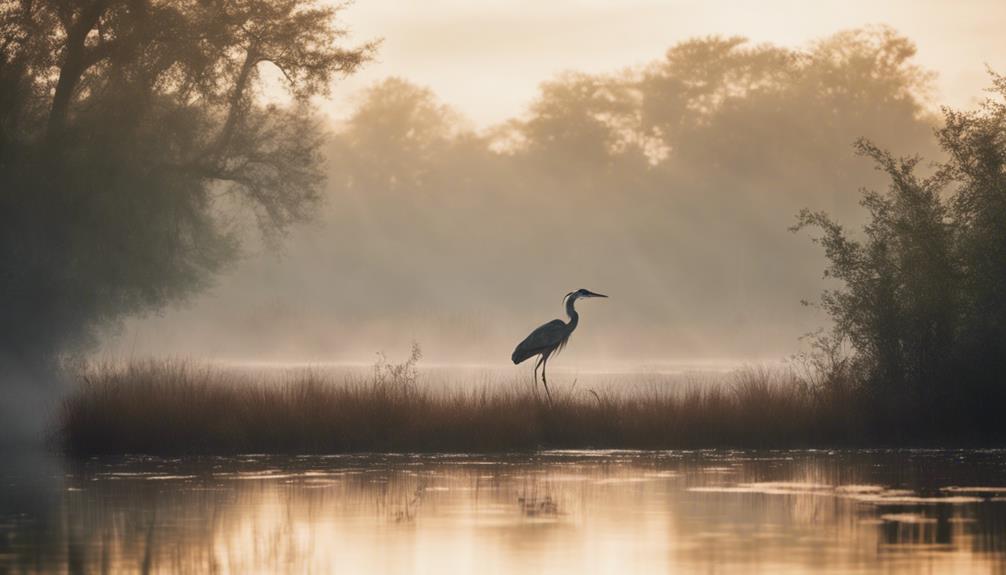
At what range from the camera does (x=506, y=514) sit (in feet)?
47.5

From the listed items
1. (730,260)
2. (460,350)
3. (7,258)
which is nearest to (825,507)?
(7,258)

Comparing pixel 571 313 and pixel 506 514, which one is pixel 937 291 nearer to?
pixel 571 313

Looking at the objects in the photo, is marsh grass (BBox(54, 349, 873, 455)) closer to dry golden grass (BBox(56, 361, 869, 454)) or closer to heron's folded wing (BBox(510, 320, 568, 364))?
dry golden grass (BBox(56, 361, 869, 454))

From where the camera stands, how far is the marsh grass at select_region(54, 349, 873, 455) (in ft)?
67.0

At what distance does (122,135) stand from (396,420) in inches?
367

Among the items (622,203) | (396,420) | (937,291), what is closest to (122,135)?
(396,420)

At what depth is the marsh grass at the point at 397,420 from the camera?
20.4m

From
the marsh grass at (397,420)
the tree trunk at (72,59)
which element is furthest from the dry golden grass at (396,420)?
the tree trunk at (72,59)

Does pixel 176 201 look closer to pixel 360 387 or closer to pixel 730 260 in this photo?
pixel 360 387

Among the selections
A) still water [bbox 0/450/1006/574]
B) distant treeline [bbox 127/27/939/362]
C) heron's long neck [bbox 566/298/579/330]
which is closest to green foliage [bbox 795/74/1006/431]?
still water [bbox 0/450/1006/574]

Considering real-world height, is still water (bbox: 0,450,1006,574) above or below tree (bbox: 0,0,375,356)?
below

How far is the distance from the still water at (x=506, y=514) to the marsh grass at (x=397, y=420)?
2.31 ft

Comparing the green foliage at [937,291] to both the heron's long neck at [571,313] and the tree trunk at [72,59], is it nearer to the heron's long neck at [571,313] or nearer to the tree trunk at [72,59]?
the heron's long neck at [571,313]

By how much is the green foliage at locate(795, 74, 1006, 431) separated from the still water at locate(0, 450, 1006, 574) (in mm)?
2403
